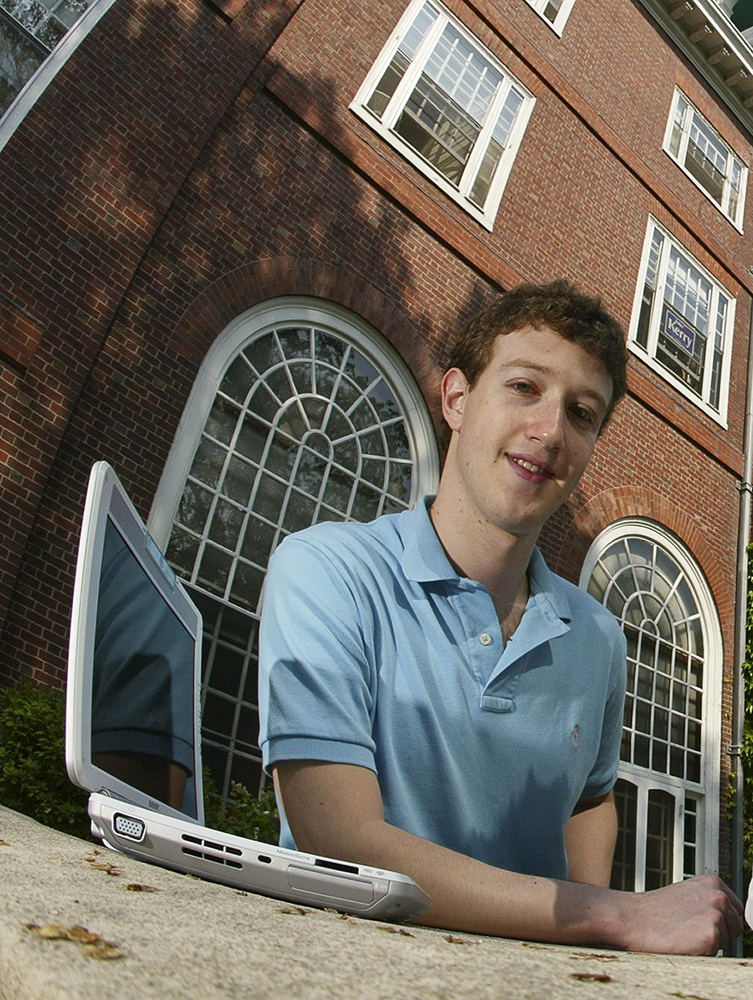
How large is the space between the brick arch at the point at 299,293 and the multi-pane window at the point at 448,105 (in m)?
1.80

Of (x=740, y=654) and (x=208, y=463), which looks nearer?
(x=208, y=463)

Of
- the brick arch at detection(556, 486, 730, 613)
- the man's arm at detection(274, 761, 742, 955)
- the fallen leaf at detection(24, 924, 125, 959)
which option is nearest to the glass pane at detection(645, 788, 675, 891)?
the brick arch at detection(556, 486, 730, 613)

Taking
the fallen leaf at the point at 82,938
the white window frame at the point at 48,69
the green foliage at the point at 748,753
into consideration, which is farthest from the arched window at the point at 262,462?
the fallen leaf at the point at 82,938

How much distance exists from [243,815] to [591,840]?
3993mm

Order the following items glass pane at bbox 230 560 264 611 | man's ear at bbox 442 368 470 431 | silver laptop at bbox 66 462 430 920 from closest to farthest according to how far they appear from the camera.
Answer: silver laptop at bbox 66 462 430 920
man's ear at bbox 442 368 470 431
glass pane at bbox 230 560 264 611

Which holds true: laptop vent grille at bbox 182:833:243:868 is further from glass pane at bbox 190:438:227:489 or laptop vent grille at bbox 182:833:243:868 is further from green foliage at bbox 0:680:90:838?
glass pane at bbox 190:438:227:489

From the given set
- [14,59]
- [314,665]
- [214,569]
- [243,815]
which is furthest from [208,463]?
[314,665]

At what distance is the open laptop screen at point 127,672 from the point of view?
1.62 m

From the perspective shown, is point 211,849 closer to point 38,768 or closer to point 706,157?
point 38,768

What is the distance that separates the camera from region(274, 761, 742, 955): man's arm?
134 centimetres

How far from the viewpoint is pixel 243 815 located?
18.1ft

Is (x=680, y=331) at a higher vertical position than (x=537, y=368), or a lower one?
higher

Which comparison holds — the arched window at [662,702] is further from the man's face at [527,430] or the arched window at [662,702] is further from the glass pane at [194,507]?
the man's face at [527,430]

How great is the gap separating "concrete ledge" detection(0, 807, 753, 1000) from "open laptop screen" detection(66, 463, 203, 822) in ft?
2.06
